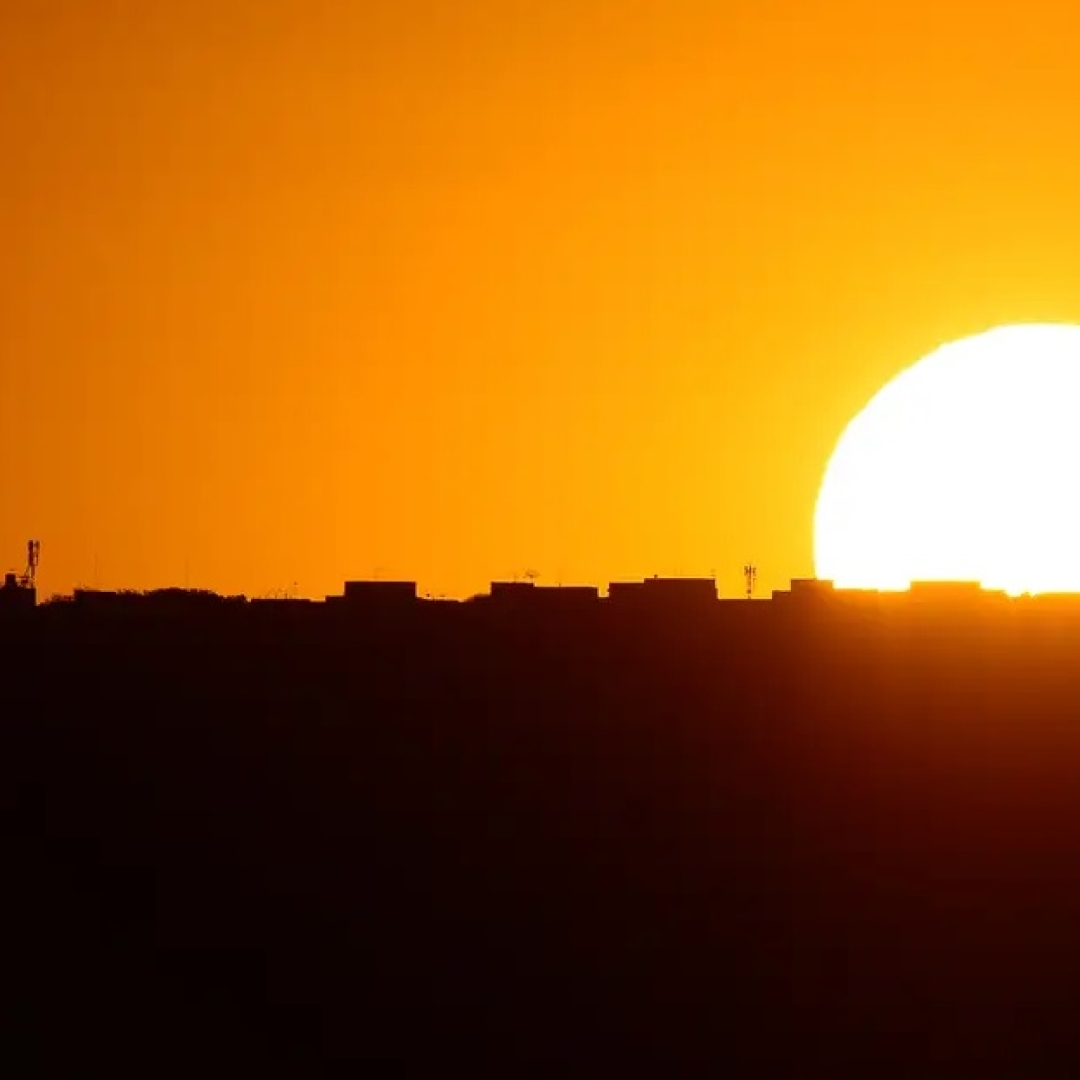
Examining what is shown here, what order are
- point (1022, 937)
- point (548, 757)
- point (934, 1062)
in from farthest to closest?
1. point (548, 757)
2. point (1022, 937)
3. point (934, 1062)

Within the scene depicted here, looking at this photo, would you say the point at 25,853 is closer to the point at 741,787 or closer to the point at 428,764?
the point at 428,764

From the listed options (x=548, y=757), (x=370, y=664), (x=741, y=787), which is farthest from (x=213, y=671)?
(x=741, y=787)

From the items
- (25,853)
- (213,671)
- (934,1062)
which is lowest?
(934,1062)

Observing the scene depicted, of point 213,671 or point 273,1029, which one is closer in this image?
point 273,1029

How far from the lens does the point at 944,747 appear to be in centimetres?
6191

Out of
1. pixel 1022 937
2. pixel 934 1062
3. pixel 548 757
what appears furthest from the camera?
pixel 548 757

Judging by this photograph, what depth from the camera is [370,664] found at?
61656 millimetres

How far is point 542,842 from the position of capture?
58.1 meters

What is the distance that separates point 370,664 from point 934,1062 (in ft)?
55.7

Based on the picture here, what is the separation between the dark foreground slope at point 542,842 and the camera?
5347cm

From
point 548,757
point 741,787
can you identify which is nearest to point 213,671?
point 548,757

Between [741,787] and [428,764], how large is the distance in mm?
7467

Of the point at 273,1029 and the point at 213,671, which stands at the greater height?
the point at 213,671

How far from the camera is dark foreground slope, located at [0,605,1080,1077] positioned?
53.5 meters
